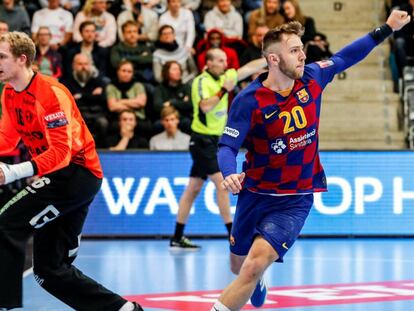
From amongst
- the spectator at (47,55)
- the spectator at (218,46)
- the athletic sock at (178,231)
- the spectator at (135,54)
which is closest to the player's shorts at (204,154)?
the athletic sock at (178,231)

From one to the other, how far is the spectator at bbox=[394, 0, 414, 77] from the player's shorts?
4.90 meters

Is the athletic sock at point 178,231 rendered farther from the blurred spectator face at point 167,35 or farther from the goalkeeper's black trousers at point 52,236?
the goalkeeper's black trousers at point 52,236

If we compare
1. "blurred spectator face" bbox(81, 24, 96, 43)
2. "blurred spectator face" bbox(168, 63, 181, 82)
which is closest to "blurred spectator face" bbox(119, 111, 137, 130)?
"blurred spectator face" bbox(168, 63, 181, 82)

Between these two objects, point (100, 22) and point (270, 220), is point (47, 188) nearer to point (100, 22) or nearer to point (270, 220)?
point (270, 220)

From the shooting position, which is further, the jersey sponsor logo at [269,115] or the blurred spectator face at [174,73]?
the blurred spectator face at [174,73]

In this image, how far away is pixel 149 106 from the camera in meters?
14.6

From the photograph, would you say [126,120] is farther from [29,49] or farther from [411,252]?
[29,49]

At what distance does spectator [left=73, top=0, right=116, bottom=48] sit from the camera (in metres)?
15.4

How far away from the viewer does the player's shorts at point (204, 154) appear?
11.3 metres

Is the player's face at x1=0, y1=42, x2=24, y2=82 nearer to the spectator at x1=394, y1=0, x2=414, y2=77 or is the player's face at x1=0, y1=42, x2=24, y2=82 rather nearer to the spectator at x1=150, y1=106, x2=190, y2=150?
the spectator at x1=150, y1=106, x2=190, y2=150

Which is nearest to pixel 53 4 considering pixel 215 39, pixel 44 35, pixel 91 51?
pixel 44 35

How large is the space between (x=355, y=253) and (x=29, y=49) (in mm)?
5673

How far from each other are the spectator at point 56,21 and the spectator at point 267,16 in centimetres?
268

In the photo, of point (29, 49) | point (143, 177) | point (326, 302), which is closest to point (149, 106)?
point (143, 177)
